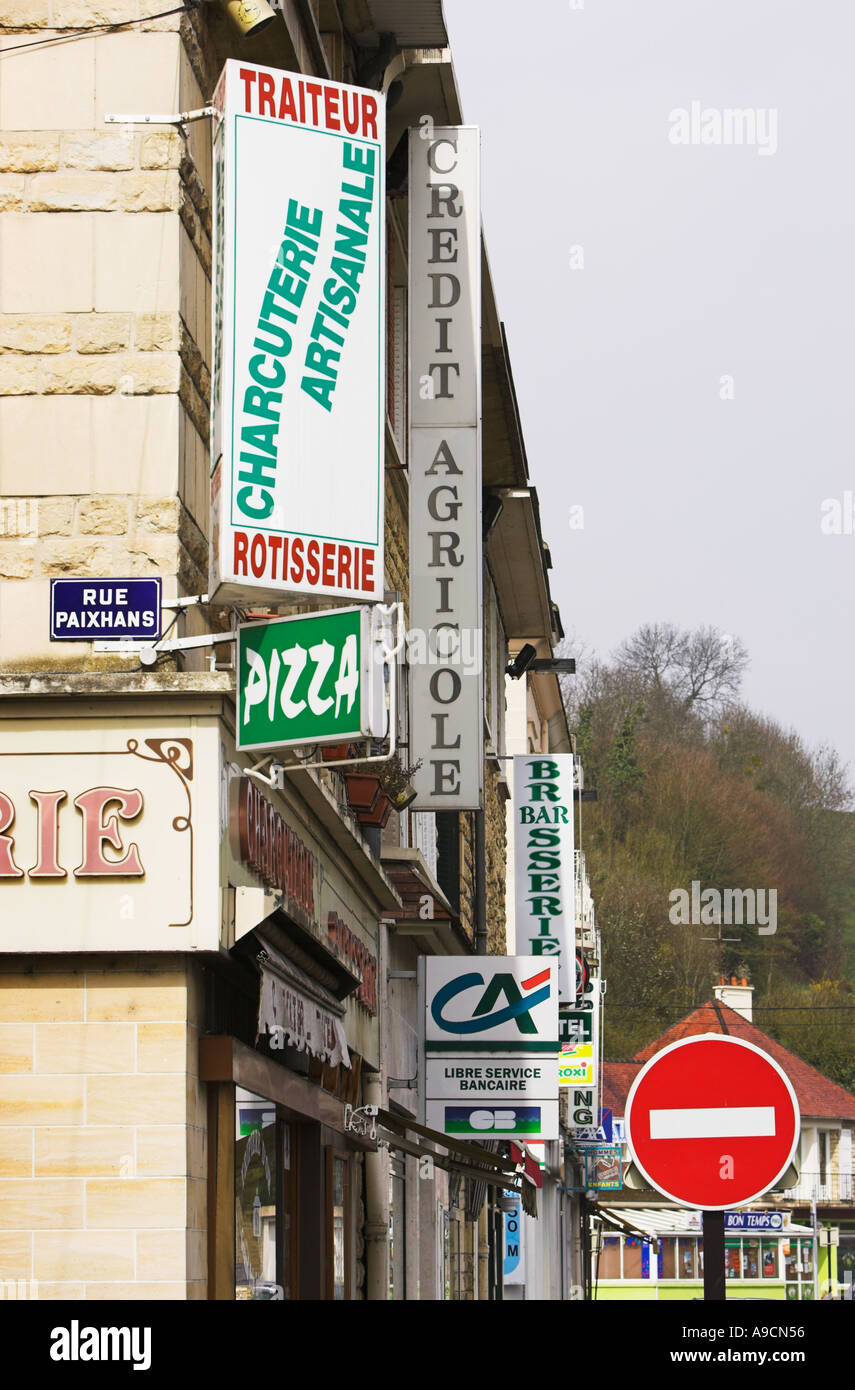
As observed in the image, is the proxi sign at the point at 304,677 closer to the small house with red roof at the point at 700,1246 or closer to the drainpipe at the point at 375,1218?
the drainpipe at the point at 375,1218

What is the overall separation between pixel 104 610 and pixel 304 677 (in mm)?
811

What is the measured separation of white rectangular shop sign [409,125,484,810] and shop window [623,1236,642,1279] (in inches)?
2012

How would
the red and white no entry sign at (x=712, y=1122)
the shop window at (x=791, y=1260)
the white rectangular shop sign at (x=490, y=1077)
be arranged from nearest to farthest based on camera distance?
the red and white no entry sign at (x=712, y=1122) → the white rectangular shop sign at (x=490, y=1077) → the shop window at (x=791, y=1260)

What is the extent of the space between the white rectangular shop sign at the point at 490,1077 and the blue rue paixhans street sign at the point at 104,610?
804 cm

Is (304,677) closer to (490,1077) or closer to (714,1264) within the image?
(714,1264)

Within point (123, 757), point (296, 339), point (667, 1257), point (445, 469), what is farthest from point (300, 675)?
point (667, 1257)

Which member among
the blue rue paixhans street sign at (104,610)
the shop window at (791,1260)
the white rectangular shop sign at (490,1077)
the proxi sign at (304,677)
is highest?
the blue rue paixhans street sign at (104,610)

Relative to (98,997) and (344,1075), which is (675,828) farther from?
(98,997)

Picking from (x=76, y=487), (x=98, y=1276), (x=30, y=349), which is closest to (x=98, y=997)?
(x=98, y=1276)

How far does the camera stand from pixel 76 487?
782cm

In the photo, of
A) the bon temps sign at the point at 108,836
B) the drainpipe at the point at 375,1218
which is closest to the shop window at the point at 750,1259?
the drainpipe at the point at 375,1218

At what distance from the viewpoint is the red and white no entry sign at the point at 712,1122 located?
7.03 metres

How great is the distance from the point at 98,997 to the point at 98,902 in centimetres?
34
